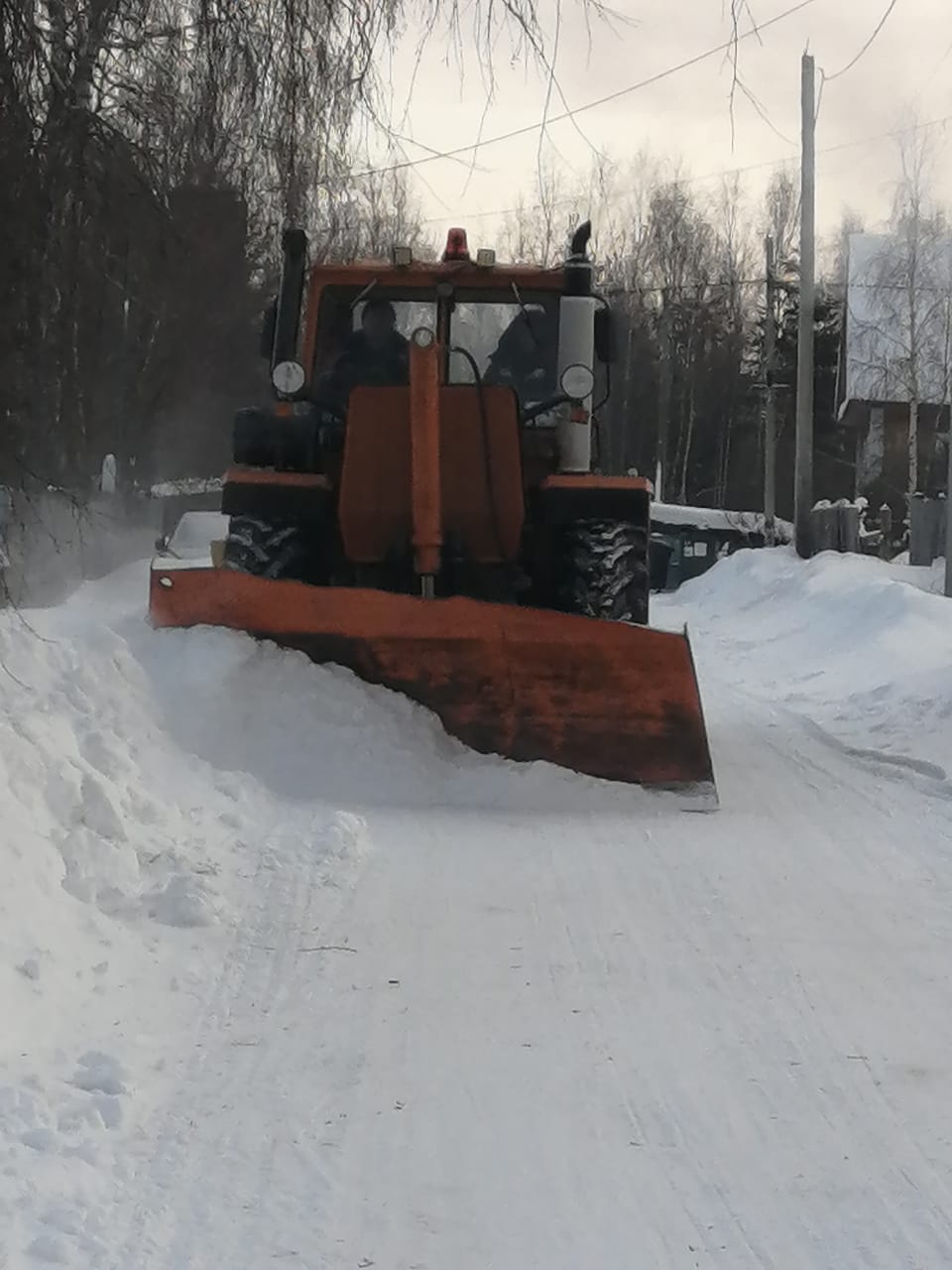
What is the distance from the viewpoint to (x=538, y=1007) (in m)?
3.95

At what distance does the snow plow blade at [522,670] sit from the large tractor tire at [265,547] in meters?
0.79

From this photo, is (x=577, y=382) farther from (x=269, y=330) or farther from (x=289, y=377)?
(x=269, y=330)

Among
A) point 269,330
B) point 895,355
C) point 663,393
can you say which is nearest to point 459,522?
point 269,330

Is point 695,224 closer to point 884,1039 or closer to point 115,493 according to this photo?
point 115,493

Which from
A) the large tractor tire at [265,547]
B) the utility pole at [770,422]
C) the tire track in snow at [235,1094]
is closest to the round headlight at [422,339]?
the large tractor tire at [265,547]

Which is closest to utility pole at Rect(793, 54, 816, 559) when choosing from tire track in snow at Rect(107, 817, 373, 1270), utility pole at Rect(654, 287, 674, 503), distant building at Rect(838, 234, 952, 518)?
distant building at Rect(838, 234, 952, 518)

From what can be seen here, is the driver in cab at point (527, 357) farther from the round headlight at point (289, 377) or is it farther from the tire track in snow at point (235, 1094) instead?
the tire track in snow at point (235, 1094)

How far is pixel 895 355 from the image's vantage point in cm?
3984

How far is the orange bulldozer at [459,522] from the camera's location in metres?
6.58

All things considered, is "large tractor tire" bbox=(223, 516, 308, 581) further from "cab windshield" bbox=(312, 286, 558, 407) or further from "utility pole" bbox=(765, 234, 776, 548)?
"utility pole" bbox=(765, 234, 776, 548)

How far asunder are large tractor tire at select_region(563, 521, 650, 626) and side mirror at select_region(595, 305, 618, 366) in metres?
0.91

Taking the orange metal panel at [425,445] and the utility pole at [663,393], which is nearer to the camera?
the orange metal panel at [425,445]

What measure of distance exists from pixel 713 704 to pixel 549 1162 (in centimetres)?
705

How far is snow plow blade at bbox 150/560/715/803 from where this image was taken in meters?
6.55
